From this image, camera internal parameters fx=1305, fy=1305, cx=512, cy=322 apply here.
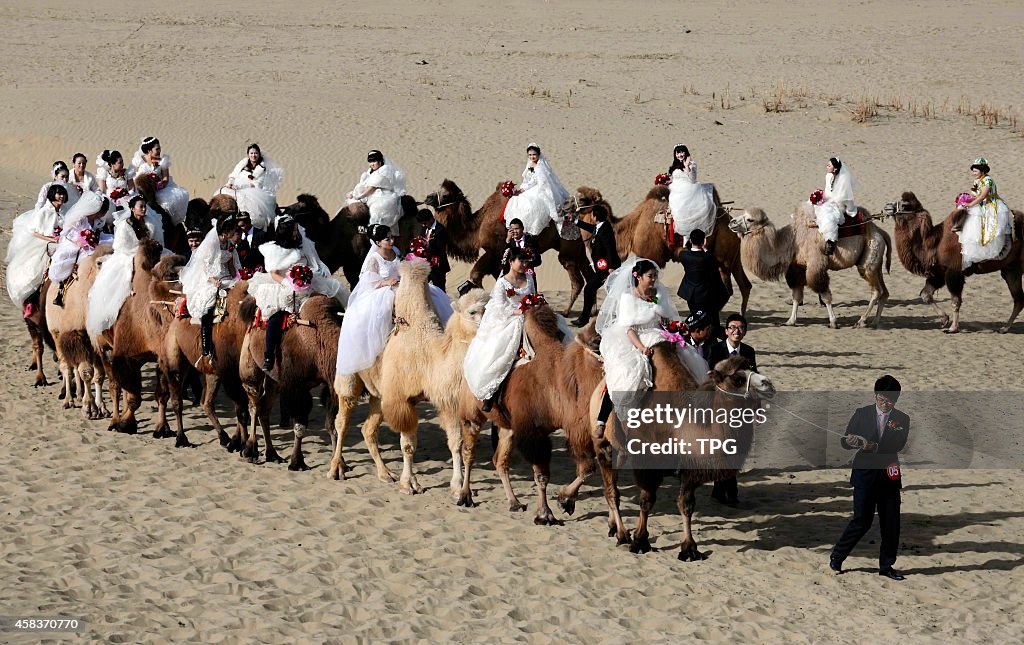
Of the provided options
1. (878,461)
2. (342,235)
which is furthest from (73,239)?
(878,461)

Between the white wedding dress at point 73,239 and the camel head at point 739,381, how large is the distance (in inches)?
290

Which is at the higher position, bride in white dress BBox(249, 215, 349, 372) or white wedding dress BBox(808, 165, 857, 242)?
white wedding dress BBox(808, 165, 857, 242)

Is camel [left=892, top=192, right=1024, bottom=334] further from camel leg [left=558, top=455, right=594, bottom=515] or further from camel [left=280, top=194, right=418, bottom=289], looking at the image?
camel leg [left=558, top=455, right=594, bottom=515]

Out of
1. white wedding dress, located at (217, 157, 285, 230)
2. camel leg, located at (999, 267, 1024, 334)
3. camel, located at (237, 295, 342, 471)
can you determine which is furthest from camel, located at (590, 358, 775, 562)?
camel leg, located at (999, 267, 1024, 334)

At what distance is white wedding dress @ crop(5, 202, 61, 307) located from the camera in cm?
1415

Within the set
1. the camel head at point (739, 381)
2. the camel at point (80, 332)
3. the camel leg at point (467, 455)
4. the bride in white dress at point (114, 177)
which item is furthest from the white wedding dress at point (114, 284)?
the camel head at point (739, 381)

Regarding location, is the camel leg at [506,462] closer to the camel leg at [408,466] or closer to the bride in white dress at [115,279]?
the camel leg at [408,466]

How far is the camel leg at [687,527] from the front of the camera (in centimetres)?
959

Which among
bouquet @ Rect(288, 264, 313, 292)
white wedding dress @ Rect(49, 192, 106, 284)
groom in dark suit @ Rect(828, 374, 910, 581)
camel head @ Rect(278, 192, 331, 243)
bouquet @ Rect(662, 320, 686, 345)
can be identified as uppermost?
camel head @ Rect(278, 192, 331, 243)

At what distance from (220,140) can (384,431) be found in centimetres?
1959

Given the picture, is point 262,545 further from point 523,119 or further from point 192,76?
point 192,76

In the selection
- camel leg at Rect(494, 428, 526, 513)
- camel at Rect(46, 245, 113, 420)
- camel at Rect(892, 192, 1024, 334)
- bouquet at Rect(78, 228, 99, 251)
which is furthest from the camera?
camel at Rect(892, 192, 1024, 334)

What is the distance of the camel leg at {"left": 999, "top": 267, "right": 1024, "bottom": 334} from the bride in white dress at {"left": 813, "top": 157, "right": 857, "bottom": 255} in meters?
2.24

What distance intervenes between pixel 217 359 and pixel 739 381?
17.2 ft
